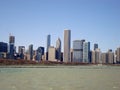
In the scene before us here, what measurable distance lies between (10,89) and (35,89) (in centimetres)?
452

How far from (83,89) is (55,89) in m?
5.42

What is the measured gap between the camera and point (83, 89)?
56.8 meters

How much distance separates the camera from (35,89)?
5534 centimetres

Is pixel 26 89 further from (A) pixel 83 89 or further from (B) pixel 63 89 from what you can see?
(A) pixel 83 89

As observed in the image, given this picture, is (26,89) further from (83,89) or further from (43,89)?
(83,89)

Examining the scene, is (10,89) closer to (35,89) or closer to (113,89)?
(35,89)

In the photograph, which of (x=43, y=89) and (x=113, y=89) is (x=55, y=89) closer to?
(x=43, y=89)

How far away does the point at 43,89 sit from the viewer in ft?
182

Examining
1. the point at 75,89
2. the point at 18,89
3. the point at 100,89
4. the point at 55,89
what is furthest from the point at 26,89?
the point at 100,89

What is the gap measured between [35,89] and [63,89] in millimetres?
5126

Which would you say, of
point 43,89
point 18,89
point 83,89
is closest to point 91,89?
point 83,89

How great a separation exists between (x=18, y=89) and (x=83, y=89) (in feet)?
39.6

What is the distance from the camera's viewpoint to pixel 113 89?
187 ft

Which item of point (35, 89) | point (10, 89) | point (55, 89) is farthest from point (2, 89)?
point (55, 89)
